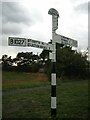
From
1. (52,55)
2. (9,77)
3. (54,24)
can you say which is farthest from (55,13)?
(9,77)

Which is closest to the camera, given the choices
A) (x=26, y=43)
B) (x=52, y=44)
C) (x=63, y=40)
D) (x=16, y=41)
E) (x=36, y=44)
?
(x=16, y=41)

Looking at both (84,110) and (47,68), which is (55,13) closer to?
(84,110)

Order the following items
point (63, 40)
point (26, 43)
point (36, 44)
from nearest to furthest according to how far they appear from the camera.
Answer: point (26, 43) < point (36, 44) < point (63, 40)

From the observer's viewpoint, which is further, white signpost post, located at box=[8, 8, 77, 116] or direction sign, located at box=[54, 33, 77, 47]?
direction sign, located at box=[54, 33, 77, 47]

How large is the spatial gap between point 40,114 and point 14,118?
0.89 m

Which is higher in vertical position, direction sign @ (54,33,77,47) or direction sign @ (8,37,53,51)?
direction sign @ (54,33,77,47)

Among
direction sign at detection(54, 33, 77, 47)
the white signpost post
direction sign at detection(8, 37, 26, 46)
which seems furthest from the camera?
direction sign at detection(54, 33, 77, 47)

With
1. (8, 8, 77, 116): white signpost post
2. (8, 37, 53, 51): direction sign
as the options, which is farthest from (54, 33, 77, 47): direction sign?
(8, 37, 53, 51): direction sign

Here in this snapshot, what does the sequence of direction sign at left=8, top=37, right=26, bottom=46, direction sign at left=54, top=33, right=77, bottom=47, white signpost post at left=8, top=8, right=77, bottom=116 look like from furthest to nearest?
direction sign at left=54, top=33, right=77, bottom=47 → white signpost post at left=8, top=8, right=77, bottom=116 → direction sign at left=8, top=37, right=26, bottom=46

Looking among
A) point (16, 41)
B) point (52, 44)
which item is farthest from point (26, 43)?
point (52, 44)

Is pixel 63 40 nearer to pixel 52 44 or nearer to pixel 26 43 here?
pixel 52 44

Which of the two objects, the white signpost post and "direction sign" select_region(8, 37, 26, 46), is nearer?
"direction sign" select_region(8, 37, 26, 46)

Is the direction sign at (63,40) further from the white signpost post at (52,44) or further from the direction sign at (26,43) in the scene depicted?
the direction sign at (26,43)

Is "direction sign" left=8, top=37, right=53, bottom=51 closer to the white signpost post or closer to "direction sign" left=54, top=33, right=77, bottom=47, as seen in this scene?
the white signpost post
